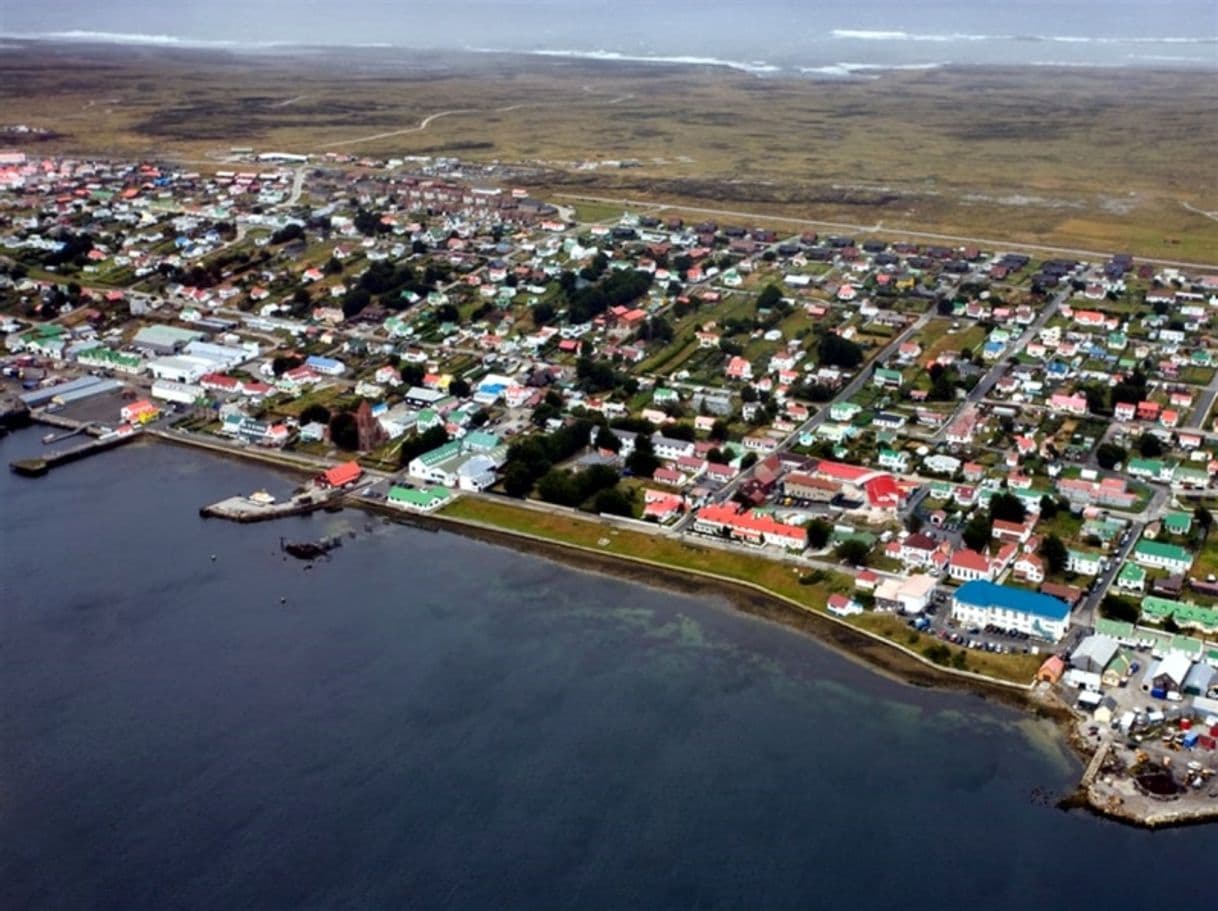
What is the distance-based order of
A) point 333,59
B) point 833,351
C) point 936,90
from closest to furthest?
point 833,351
point 936,90
point 333,59

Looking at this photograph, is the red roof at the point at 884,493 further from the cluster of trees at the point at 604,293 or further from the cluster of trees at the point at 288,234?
the cluster of trees at the point at 288,234

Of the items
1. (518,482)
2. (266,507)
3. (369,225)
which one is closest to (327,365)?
(266,507)

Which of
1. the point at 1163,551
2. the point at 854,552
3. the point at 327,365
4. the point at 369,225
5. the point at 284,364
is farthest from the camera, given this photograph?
the point at 369,225

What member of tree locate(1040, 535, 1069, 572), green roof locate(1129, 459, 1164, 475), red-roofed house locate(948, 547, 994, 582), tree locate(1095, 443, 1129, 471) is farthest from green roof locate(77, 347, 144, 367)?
green roof locate(1129, 459, 1164, 475)

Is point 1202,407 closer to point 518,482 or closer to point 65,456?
point 518,482

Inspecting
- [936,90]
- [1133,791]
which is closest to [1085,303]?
[1133,791]

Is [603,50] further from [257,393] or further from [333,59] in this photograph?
[257,393]

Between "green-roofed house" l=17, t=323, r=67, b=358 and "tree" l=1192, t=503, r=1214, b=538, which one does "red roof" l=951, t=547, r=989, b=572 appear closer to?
"tree" l=1192, t=503, r=1214, b=538
